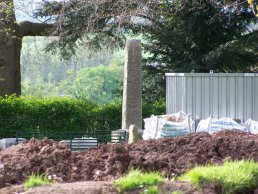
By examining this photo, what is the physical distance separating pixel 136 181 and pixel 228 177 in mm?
1054

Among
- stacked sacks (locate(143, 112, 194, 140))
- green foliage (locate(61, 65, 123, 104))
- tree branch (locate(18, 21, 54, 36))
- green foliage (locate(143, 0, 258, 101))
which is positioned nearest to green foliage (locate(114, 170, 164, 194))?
stacked sacks (locate(143, 112, 194, 140))

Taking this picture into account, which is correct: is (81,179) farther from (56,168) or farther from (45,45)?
(45,45)

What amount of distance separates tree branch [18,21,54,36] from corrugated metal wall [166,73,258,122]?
38.3 feet

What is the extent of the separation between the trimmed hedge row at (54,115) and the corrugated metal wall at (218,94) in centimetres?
514

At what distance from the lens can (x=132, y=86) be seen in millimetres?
18969

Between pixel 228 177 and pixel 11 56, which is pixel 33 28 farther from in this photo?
pixel 228 177

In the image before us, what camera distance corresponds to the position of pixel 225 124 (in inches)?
573

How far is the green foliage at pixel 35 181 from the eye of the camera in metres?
7.34

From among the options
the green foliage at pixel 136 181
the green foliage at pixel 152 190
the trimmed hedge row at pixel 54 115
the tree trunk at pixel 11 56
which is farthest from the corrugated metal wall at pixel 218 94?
the tree trunk at pixel 11 56

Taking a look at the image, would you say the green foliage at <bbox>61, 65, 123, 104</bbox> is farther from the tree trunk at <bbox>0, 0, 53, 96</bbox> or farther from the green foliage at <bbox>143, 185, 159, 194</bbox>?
the green foliage at <bbox>143, 185, 159, 194</bbox>

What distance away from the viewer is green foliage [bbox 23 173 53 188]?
7344 millimetres

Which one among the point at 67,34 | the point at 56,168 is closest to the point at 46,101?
the point at 67,34

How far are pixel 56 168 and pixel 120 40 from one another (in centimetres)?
2058

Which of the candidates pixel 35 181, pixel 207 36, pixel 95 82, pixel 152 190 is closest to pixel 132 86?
pixel 207 36
